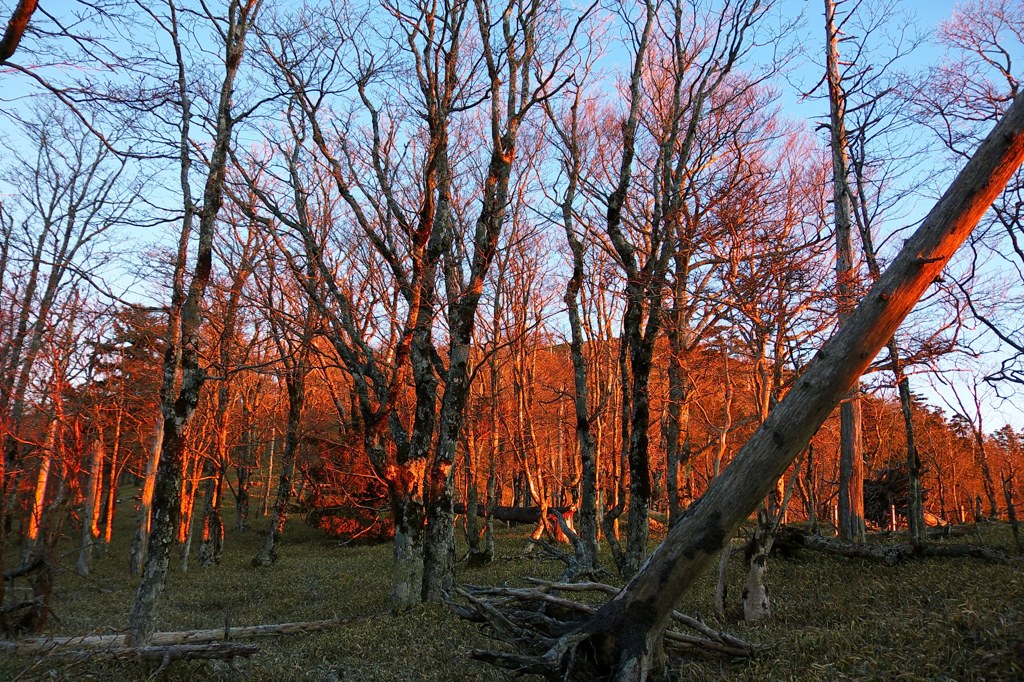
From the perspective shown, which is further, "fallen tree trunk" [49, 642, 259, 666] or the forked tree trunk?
"fallen tree trunk" [49, 642, 259, 666]

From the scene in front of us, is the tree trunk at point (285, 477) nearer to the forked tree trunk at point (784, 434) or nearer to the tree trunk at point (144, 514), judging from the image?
the tree trunk at point (144, 514)

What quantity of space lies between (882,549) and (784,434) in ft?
21.6

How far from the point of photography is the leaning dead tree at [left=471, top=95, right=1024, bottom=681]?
4027 mm

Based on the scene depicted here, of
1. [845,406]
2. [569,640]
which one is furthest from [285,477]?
[569,640]

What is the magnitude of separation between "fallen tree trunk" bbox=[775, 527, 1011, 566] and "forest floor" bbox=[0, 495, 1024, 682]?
0.59ft

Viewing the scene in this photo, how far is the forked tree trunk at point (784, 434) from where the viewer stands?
13.2ft

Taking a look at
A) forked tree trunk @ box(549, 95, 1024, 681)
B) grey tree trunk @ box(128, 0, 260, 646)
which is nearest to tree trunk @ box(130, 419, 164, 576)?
grey tree trunk @ box(128, 0, 260, 646)

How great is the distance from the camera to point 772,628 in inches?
232

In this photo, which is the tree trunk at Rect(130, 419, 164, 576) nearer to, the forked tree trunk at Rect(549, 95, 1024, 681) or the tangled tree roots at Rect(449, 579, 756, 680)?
the tangled tree roots at Rect(449, 579, 756, 680)

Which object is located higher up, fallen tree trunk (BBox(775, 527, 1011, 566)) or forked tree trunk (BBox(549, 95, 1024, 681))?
forked tree trunk (BBox(549, 95, 1024, 681))

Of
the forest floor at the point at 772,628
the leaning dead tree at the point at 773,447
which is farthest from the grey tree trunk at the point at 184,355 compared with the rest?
the leaning dead tree at the point at 773,447

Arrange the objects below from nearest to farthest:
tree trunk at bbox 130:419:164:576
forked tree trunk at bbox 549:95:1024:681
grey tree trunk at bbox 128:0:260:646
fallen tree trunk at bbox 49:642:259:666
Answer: forked tree trunk at bbox 549:95:1024:681 → fallen tree trunk at bbox 49:642:259:666 → grey tree trunk at bbox 128:0:260:646 → tree trunk at bbox 130:419:164:576

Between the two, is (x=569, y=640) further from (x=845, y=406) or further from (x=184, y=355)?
(x=845, y=406)

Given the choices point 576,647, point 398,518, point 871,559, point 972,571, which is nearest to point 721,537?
point 576,647
